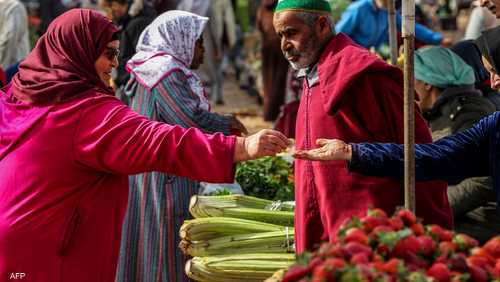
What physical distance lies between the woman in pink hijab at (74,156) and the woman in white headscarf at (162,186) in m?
1.30

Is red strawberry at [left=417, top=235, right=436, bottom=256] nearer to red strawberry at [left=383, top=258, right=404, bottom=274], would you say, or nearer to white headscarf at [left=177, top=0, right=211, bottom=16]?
red strawberry at [left=383, top=258, right=404, bottom=274]

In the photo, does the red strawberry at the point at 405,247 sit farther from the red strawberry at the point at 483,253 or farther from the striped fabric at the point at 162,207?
the striped fabric at the point at 162,207

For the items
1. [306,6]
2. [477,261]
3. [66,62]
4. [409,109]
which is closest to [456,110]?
[306,6]

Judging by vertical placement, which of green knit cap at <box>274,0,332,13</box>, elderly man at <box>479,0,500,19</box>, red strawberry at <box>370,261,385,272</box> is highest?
green knit cap at <box>274,0,332,13</box>

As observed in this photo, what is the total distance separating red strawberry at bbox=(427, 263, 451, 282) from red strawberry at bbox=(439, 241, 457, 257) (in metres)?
0.08

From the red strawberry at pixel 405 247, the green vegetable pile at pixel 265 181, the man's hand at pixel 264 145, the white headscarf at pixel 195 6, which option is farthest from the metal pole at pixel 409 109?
the white headscarf at pixel 195 6

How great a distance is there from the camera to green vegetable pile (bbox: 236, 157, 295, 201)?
22.7ft

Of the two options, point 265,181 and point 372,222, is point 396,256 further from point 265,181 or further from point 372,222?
point 265,181

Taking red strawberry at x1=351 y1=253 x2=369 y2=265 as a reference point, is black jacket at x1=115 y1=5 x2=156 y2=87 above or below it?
above

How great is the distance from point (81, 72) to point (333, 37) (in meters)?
1.08

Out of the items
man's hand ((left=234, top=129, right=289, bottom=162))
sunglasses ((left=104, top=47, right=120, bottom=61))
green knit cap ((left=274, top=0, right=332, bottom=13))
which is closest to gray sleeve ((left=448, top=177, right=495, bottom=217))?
green knit cap ((left=274, top=0, right=332, bottom=13))

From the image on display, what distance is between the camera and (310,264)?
10.5 ft

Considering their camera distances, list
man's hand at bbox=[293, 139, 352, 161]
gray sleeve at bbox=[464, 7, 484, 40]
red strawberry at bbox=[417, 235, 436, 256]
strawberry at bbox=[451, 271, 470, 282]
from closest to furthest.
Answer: strawberry at bbox=[451, 271, 470, 282]
red strawberry at bbox=[417, 235, 436, 256]
man's hand at bbox=[293, 139, 352, 161]
gray sleeve at bbox=[464, 7, 484, 40]

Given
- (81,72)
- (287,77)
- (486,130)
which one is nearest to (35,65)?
(81,72)
